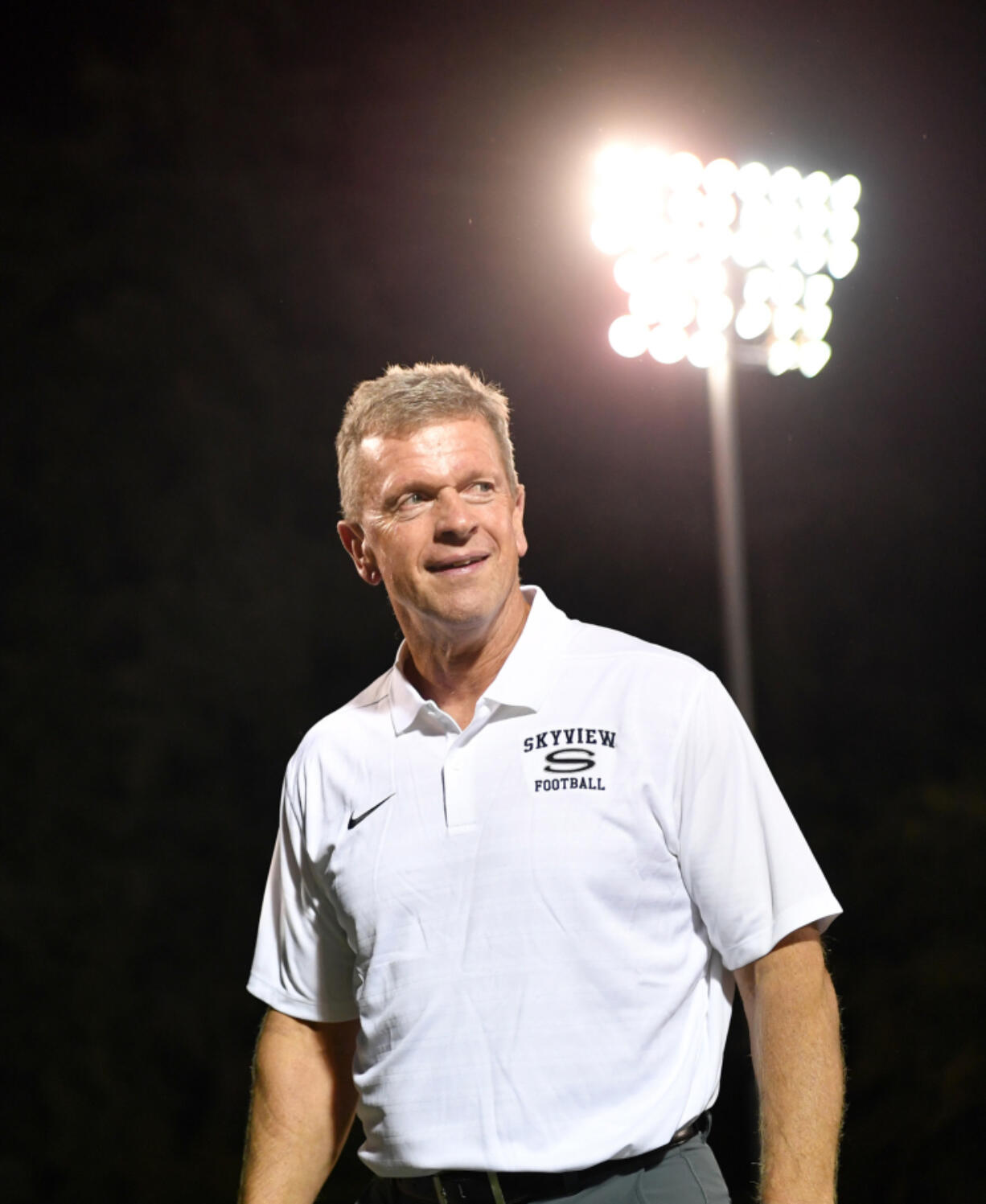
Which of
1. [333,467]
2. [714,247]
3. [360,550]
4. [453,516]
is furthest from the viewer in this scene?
[714,247]

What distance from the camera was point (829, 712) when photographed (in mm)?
3869

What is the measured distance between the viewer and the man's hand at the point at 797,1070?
1.32m

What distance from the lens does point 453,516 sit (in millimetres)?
1623

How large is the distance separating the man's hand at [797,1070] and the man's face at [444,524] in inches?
21.4

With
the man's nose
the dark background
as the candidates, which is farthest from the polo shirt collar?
the dark background

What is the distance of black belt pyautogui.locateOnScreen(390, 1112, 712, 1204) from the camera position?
4.45ft

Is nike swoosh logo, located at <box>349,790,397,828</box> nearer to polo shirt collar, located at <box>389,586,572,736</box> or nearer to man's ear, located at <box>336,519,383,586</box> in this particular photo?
polo shirt collar, located at <box>389,586,572,736</box>

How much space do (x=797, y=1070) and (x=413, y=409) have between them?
2.95 ft

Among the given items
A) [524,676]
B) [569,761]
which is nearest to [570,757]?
[569,761]

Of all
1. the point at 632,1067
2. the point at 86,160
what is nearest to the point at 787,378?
the point at 86,160

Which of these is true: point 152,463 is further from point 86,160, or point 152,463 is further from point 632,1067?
point 632,1067

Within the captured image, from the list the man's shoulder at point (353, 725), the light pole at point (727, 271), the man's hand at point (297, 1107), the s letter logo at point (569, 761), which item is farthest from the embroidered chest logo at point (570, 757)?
the light pole at point (727, 271)

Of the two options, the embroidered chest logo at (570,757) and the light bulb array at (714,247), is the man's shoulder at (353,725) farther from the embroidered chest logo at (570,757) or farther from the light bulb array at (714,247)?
the light bulb array at (714,247)

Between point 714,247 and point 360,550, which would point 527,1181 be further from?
point 714,247
